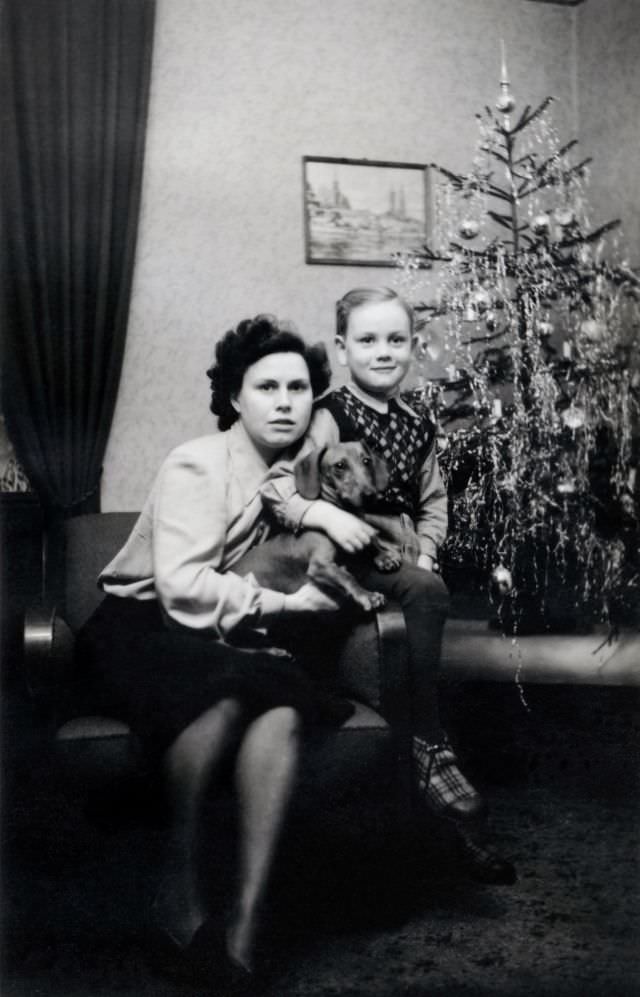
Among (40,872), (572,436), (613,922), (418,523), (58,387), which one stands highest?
(58,387)

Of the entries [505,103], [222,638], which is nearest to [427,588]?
[222,638]

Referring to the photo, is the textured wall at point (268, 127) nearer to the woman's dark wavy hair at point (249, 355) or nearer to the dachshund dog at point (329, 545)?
the woman's dark wavy hair at point (249, 355)

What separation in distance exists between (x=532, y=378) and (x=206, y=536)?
682 mm

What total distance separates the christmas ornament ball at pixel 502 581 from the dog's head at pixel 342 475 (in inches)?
12.3

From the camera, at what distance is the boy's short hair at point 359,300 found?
1.50 meters

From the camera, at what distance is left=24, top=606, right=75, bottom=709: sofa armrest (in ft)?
5.00

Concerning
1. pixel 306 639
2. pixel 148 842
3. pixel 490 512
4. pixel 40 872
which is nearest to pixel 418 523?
pixel 490 512

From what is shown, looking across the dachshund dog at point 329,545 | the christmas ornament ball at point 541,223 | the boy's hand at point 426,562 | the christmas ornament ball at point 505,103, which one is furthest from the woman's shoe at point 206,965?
the christmas ornament ball at point 505,103

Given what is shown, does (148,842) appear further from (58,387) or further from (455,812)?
(58,387)

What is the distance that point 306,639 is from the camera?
143 cm

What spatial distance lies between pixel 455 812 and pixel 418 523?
50 centimetres

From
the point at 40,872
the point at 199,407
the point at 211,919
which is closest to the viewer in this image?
the point at 211,919

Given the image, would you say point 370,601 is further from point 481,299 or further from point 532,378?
point 481,299

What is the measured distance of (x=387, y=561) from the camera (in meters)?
1.48
